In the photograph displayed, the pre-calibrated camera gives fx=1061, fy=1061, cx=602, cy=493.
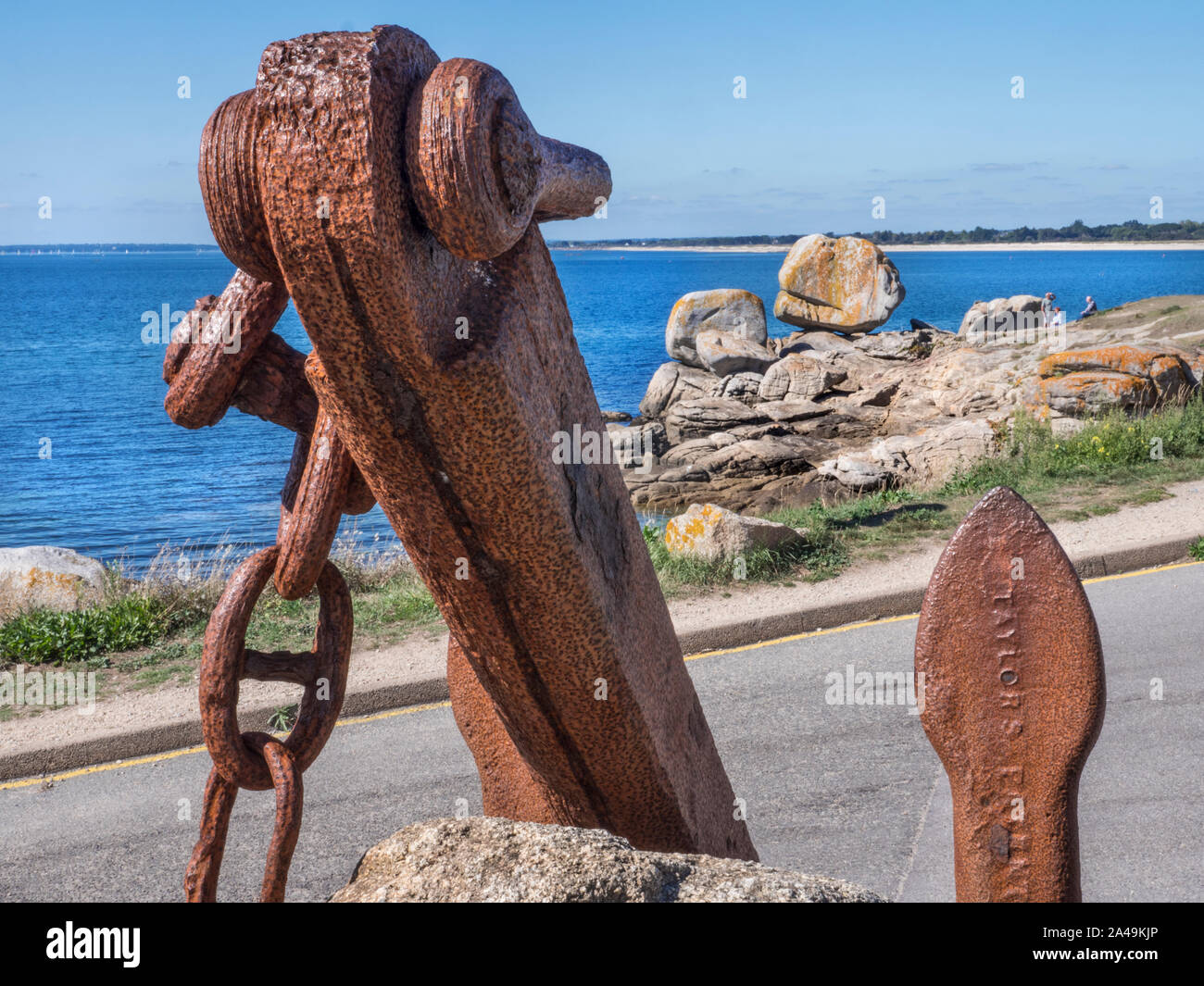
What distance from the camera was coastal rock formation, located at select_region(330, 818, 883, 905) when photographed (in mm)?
1585

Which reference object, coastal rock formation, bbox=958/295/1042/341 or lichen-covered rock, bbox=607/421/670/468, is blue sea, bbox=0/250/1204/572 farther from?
coastal rock formation, bbox=958/295/1042/341

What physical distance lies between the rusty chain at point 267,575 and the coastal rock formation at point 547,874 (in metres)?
0.38

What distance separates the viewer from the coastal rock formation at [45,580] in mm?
7664

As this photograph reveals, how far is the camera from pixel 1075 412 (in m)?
12.8

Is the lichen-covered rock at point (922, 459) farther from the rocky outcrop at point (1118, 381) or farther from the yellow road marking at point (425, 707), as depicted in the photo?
the yellow road marking at point (425, 707)

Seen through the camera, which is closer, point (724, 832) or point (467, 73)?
point (467, 73)

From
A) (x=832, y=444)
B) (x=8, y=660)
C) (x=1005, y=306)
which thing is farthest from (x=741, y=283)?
(x=8, y=660)

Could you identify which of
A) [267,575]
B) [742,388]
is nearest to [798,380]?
[742,388]

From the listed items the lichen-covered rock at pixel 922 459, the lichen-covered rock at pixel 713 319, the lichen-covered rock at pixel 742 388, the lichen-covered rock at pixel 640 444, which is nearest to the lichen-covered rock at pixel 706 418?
the lichen-covered rock at pixel 640 444

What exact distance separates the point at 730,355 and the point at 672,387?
64.2 inches

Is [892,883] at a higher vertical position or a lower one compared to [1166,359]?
lower

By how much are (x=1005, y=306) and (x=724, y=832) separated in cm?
2946

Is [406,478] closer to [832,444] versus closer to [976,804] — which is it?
[976,804]

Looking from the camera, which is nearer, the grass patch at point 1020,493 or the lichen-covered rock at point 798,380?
the grass patch at point 1020,493
